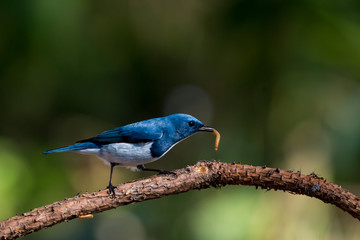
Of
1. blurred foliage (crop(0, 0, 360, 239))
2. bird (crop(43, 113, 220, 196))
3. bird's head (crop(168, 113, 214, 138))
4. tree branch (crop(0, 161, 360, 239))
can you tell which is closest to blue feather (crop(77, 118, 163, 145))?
bird (crop(43, 113, 220, 196))

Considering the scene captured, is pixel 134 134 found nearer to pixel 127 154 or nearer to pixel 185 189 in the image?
pixel 127 154

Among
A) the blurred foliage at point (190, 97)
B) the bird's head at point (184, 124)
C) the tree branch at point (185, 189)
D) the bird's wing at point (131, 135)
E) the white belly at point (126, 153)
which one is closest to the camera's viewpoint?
the tree branch at point (185, 189)

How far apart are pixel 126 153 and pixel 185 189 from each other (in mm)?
990

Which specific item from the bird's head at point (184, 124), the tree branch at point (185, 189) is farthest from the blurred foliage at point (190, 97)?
the tree branch at point (185, 189)

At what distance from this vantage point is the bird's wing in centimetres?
384

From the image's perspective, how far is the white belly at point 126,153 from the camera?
361 centimetres

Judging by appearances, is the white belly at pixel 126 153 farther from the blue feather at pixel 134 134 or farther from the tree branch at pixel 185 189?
the tree branch at pixel 185 189

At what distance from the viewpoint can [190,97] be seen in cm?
812

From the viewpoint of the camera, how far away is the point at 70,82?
780 cm

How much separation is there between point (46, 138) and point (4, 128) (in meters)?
0.81

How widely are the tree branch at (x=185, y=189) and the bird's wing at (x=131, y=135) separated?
0.98m

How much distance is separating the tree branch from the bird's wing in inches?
38.5

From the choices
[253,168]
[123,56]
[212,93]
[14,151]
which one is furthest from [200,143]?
[253,168]

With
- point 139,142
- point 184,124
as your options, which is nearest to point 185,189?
point 139,142
